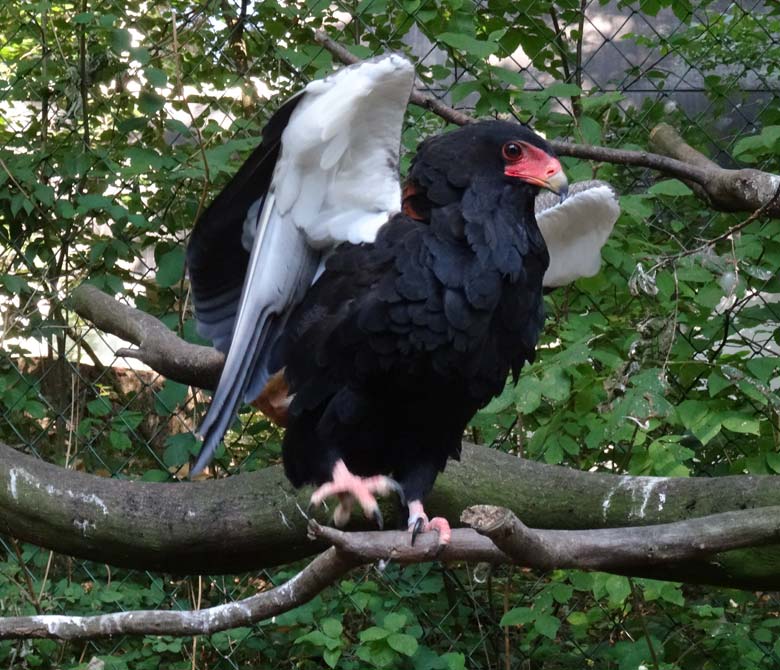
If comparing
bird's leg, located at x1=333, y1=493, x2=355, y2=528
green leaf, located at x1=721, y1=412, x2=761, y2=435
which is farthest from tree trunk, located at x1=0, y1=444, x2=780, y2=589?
green leaf, located at x1=721, y1=412, x2=761, y2=435

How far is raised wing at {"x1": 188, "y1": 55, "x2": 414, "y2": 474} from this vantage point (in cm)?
193

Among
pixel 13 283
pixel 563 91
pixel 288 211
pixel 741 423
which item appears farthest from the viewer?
pixel 13 283

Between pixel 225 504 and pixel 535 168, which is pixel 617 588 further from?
pixel 535 168

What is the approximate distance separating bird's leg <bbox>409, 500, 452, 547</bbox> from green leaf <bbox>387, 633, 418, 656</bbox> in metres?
0.75

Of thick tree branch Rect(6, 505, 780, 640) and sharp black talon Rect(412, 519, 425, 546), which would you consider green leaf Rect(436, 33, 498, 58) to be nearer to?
sharp black talon Rect(412, 519, 425, 546)

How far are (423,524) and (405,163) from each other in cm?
117

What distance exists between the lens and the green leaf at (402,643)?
2854 mm

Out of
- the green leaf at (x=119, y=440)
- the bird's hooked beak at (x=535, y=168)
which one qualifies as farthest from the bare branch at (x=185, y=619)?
the green leaf at (x=119, y=440)

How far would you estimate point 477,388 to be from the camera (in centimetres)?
211

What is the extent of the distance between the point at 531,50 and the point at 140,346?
1.48 meters

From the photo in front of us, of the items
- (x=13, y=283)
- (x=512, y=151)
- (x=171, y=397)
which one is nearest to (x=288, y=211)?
(x=512, y=151)

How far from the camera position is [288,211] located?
6.90ft

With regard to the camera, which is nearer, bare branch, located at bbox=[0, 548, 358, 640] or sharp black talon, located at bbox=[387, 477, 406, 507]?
bare branch, located at bbox=[0, 548, 358, 640]

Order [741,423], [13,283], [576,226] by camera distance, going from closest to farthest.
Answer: [576,226] → [741,423] → [13,283]
